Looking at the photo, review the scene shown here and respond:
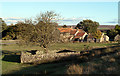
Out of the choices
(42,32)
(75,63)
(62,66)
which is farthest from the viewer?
(42,32)

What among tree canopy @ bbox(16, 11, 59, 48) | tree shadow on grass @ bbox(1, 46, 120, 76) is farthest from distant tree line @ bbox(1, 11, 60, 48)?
tree shadow on grass @ bbox(1, 46, 120, 76)

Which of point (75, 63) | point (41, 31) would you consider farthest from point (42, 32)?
point (75, 63)

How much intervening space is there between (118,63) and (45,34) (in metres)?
16.3

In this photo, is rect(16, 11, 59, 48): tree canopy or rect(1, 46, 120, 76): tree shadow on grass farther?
rect(16, 11, 59, 48): tree canopy

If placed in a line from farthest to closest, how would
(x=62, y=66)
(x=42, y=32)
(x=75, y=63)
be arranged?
(x=42, y=32), (x=75, y=63), (x=62, y=66)

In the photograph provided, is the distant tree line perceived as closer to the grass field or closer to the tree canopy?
the tree canopy

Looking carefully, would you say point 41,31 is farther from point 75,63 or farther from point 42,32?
point 75,63

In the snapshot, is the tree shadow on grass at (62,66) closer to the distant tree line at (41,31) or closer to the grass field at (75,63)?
the grass field at (75,63)

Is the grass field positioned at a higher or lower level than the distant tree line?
lower

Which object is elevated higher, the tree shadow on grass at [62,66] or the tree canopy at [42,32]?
the tree canopy at [42,32]

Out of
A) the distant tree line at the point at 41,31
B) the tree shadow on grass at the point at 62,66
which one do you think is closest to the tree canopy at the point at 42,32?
the distant tree line at the point at 41,31

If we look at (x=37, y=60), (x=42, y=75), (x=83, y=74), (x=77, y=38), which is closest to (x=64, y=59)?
(x=37, y=60)

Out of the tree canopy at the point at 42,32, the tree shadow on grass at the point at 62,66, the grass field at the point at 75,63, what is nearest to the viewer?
the grass field at the point at 75,63

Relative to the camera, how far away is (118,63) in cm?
1552
